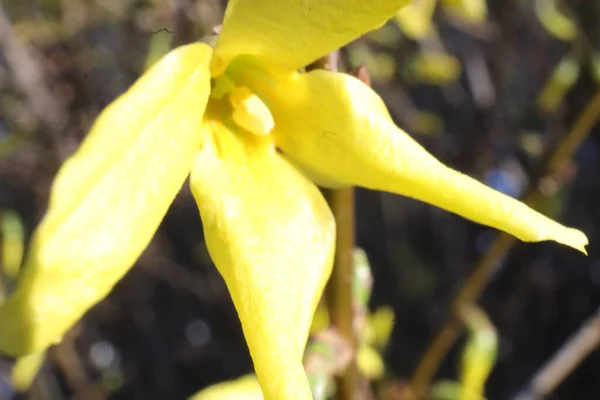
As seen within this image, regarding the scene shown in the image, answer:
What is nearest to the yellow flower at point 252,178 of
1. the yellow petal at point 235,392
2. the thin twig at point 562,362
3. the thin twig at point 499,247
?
the yellow petal at point 235,392

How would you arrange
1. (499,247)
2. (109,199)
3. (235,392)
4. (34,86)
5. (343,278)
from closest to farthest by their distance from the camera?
(109,199), (343,278), (235,392), (499,247), (34,86)

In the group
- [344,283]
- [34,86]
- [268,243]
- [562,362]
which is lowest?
[34,86]

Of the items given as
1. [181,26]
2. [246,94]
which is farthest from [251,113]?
[181,26]

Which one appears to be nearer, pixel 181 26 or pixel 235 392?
pixel 235 392

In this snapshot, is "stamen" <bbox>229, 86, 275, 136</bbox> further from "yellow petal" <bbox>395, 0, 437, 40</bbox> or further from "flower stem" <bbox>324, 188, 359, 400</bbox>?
"yellow petal" <bbox>395, 0, 437, 40</bbox>

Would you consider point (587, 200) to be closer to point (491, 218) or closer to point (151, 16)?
point (151, 16)

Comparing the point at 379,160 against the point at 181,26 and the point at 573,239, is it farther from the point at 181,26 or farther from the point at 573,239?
the point at 181,26
